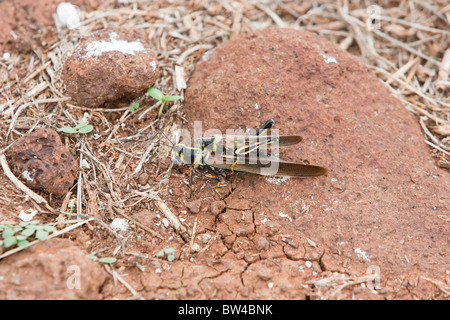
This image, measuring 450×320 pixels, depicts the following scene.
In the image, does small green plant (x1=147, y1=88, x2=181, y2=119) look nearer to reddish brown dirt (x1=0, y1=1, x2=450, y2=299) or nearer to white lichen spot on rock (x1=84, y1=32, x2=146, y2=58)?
reddish brown dirt (x1=0, y1=1, x2=450, y2=299)

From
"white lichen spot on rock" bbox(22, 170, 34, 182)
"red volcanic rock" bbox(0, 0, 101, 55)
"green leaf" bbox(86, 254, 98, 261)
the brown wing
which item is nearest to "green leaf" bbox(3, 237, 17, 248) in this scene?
"green leaf" bbox(86, 254, 98, 261)

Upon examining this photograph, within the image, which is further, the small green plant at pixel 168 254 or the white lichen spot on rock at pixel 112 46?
the white lichen spot on rock at pixel 112 46

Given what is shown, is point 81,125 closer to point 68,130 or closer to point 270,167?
point 68,130

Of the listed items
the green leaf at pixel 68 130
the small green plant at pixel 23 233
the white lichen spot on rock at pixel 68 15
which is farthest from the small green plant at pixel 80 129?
the white lichen spot on rock at pixel 68 15

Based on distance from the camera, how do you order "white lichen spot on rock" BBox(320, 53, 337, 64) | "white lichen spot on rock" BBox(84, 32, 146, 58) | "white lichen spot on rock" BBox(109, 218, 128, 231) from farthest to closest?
"white lichen spot on rock" BBox(320, 53, 337, 64) → "white lichen spot on rock" BBox(84, 32, 146, 58) → "white lichen spot on rock" BBox(109, 218, 128, 231)

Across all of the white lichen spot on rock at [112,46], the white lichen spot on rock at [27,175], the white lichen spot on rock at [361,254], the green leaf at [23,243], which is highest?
the white lichen spot on rock at [112,46]

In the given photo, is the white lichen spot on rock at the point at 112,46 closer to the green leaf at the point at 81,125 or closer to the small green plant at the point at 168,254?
the green leaf at the point at 81,125

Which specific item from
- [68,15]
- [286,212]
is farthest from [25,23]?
[286,212]
